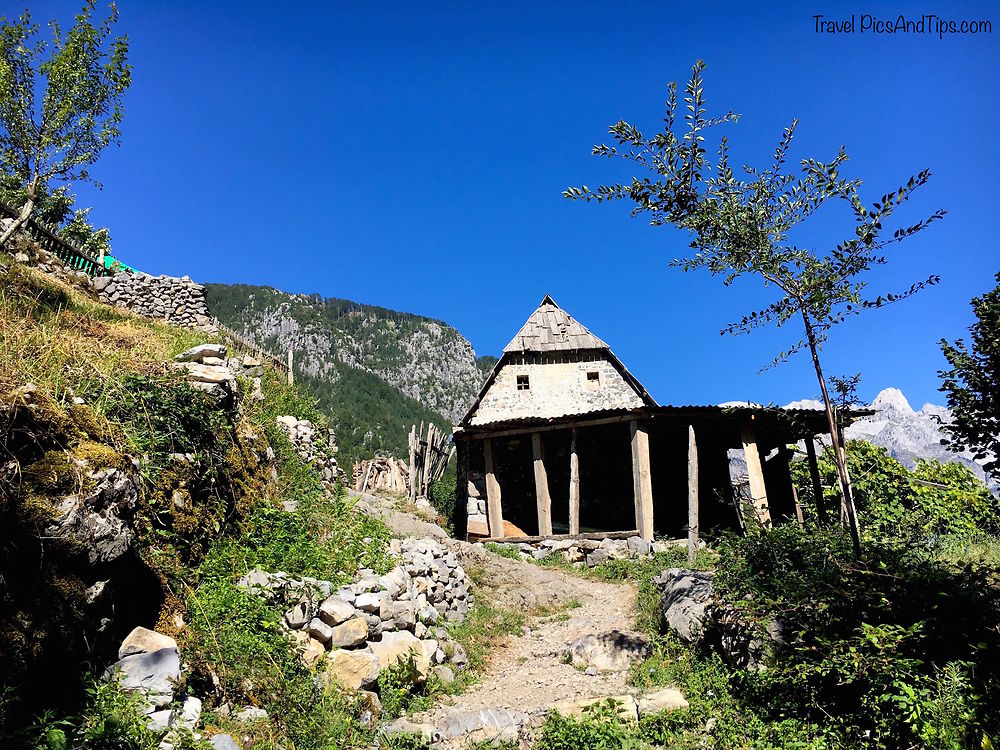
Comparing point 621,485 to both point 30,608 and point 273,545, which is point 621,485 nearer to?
point 273,545

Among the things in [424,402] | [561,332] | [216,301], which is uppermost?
[216,301]

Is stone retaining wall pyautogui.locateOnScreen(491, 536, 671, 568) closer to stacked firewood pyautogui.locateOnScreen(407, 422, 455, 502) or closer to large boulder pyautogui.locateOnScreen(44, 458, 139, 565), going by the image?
stacked firewood pyautogui.locateOnScreen(407, 422, 455, 502)

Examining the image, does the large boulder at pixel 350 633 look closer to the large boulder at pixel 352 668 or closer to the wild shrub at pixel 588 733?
the large boulder at pixel 352 668

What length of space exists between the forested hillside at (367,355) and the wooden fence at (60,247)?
36.6 m

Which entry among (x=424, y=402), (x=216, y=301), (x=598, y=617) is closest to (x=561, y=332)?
(x=598, y=617)

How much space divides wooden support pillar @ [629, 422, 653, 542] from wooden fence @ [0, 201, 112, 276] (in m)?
14.5

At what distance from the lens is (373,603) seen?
22.2ft

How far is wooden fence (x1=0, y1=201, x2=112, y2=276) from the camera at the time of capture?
42.2 feet

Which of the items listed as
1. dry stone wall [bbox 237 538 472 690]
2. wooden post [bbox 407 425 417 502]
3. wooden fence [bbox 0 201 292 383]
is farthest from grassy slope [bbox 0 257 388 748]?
wooden post [bbox 407 425 417 502]

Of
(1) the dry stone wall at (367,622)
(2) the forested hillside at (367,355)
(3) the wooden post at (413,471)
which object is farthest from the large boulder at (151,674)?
(2) the forested hillside at (367,355)

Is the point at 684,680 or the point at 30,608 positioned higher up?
the point at 30,608

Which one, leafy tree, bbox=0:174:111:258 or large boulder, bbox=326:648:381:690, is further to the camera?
leafy tree, bbox=0:174:111:258

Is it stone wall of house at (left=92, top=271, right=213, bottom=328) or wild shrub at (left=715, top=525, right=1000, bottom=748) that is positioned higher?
stone wall of house at (left=92, top=271, right=213, bottom=328)

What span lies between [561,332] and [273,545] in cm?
1215
